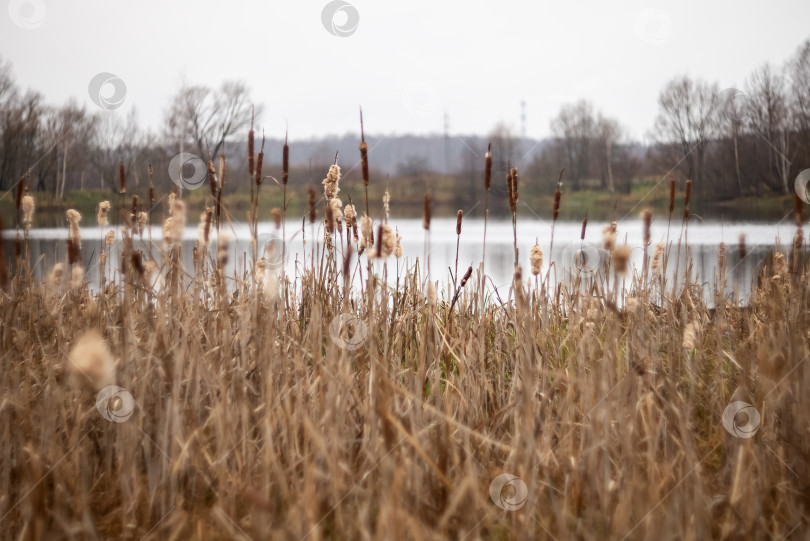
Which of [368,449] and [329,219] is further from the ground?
[329,219]

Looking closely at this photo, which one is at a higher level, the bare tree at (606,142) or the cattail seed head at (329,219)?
the bare tree at (606,142)

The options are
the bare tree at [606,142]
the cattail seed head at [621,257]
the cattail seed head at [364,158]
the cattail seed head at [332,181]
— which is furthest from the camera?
the bare tree at [606,142]

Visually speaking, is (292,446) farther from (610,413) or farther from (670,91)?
(670,91)

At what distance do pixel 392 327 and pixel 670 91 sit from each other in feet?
113

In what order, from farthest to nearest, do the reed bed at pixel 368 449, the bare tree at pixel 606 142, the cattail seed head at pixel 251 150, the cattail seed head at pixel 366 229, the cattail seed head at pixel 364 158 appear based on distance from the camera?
the bare tree at pixel 606 142 → the cattail seed head at pixel 366 229 → the cattail seed head at pixel 251 150 → the cattail seed head at pixel 364 158 → the reed bed at pixel 368 449

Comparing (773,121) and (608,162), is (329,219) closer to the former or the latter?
(773,121)

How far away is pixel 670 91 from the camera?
32.7 meters

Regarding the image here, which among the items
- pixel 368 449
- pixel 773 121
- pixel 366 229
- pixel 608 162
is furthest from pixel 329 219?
pixel 608 162

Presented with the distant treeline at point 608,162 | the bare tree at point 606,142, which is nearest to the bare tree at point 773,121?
the distant treeline at point 608,162

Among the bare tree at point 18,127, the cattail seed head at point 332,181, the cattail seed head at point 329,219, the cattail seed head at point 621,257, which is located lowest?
the cattail seed head at point 621,257

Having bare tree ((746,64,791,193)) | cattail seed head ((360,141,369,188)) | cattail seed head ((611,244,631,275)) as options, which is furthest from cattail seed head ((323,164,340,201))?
bare tree ((746,64,791,193))

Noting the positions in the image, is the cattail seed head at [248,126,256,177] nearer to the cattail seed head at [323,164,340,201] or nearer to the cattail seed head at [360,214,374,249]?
the cattail seed head at [323,164,340,201]

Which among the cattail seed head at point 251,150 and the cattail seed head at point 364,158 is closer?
the cattail seed head at point 364,158

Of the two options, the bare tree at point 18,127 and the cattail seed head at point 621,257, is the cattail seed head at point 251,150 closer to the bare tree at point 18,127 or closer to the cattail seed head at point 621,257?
the cattail seed head at point 621,257
